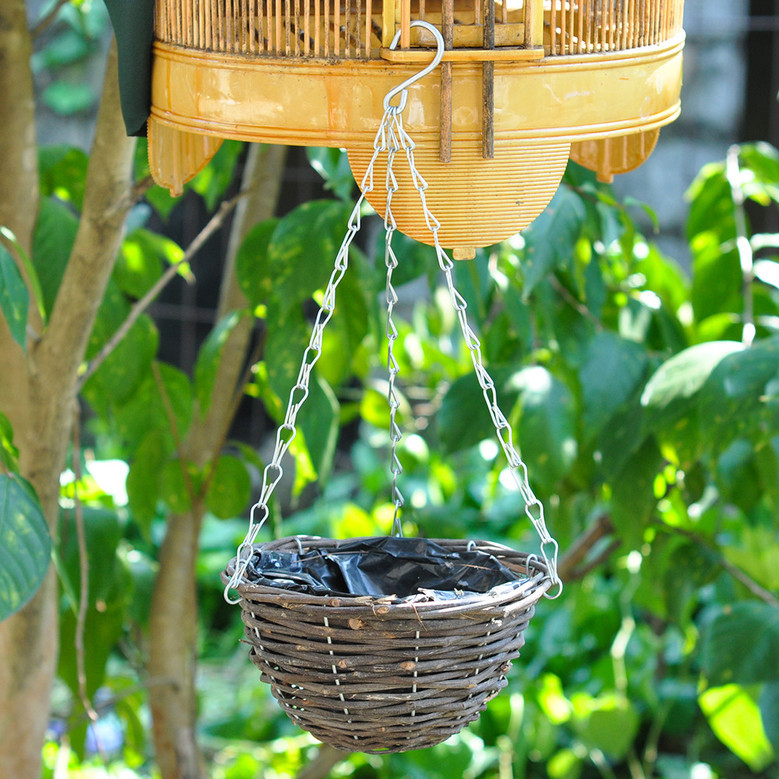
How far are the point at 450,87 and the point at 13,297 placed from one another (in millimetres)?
352

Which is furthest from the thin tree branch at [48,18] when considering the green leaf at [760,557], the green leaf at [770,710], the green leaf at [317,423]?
the green leaf at [760,557]

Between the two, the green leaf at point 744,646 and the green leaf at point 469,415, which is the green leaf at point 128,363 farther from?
the green leaf at point 744,646

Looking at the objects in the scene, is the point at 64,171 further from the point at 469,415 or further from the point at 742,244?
the point at 742,244

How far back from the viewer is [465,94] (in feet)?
2.08

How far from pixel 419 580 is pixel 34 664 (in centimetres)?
44

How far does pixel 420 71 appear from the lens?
620mm

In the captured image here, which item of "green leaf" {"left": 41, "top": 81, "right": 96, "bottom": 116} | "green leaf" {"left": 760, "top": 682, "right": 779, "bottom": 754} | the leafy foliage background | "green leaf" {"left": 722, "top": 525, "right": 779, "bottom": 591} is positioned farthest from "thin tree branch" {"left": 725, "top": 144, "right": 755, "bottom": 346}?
"green leaf" {"left": 41, "top": 81, "right": 96, "bottom": 116}

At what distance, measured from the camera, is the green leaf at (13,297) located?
750 millimetres

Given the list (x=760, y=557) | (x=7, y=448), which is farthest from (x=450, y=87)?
(x=760, y=557)

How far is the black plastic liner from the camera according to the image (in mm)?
770

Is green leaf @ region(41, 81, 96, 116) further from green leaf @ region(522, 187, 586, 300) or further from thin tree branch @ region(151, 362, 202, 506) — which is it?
green leaf @ region(522, 187, 586, 300)

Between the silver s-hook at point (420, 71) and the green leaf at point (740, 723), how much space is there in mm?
1222

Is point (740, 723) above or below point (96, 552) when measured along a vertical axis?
below

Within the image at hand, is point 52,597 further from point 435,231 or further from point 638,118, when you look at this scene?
point 638,118
